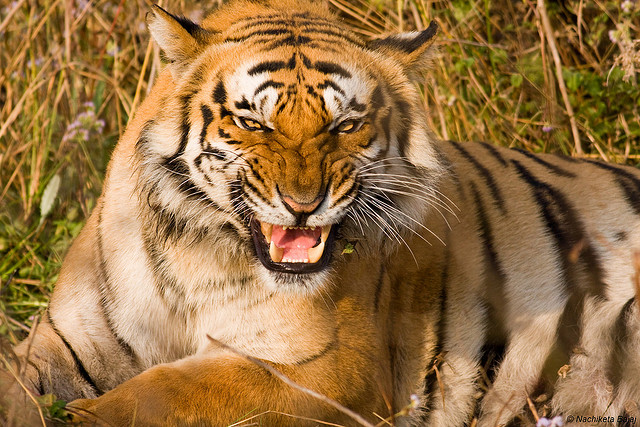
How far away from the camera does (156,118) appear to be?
2.04 metres

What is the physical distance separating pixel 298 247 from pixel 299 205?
19 cm

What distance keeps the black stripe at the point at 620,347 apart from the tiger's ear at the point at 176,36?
4.81 ft

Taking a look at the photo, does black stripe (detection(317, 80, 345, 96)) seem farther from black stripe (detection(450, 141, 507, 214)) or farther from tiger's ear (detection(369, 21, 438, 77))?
black stripe (detection(450, 141, 507, 214))

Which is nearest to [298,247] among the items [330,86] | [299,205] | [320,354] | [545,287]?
[299,205]

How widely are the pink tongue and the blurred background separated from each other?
1.44 m

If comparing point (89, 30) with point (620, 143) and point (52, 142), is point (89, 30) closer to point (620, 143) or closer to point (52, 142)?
point (52, 142)

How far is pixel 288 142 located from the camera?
1.86 meters

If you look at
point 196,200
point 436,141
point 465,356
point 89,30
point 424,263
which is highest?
point 89,30

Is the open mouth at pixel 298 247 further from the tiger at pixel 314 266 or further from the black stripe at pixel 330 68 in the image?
the black stripe at pixel 330 68

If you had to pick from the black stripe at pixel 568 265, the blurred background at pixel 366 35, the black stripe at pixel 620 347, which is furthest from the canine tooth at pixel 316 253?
the blurred background at pixel 366 35

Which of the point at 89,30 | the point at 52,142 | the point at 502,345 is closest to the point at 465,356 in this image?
the point at 502,345

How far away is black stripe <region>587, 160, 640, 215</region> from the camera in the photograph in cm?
262

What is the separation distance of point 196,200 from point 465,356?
37.2 inches

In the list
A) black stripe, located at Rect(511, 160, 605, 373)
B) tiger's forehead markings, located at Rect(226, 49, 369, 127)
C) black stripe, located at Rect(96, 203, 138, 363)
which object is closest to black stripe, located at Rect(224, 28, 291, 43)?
tiger's forehead markings, located at Rect(226, 49, 369, 127)
